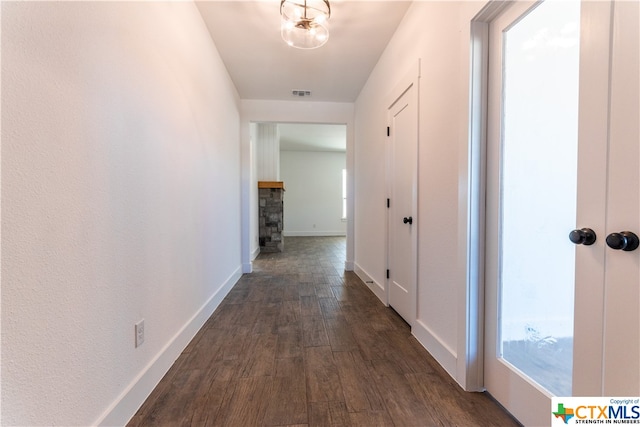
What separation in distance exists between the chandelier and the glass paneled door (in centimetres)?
124

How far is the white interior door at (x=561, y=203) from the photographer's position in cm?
79

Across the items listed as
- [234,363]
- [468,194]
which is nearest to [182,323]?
[234,363]

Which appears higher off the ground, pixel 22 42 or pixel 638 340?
pixel 22 42

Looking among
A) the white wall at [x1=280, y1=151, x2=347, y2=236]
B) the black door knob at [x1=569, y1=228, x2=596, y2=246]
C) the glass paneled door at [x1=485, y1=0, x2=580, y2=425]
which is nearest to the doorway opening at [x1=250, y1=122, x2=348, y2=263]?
the white wall at [x1=280, y1=151, x2=347, y2=236]

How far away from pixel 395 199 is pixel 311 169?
6.63m

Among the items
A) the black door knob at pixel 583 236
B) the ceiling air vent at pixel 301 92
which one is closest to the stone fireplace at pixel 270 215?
the ceiling air vent at pixel 301 92

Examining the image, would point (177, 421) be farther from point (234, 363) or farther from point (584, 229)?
point (584, 229)

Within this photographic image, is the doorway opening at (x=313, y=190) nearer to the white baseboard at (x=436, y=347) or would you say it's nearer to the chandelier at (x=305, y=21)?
the chandelier at (x=305, y=21)

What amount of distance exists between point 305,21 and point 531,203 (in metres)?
1.93

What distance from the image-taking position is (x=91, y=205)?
39.4 inches

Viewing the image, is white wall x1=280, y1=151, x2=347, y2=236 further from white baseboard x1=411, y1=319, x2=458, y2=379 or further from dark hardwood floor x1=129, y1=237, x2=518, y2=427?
white baseboard x1=411, y1=319, x2=458, y2=379

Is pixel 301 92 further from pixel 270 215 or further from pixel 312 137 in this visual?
pixel 312 137

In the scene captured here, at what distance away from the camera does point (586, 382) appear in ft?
2.96

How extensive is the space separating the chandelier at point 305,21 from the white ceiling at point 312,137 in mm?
3486
